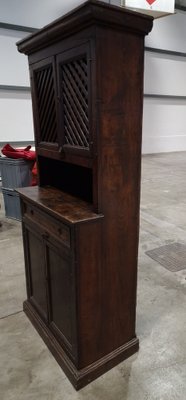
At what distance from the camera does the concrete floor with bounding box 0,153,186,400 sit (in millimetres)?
1435

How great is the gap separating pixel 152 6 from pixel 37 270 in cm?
570

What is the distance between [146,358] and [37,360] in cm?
60

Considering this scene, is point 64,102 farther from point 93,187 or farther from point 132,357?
point 132,357

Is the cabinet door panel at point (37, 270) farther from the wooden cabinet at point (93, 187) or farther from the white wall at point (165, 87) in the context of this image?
the white wall at point (165, 87)

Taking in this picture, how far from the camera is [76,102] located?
1.30 meters

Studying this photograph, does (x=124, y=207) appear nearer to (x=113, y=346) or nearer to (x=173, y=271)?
(x=113, y=346)

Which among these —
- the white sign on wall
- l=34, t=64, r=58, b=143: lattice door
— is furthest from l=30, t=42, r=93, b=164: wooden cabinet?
the white sign on wall

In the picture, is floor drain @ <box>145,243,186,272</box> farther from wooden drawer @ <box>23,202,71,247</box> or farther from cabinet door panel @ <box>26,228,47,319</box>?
wooden drawer @ <box>23,202,71,247</box>

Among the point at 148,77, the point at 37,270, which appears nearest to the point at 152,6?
the point at 148,77

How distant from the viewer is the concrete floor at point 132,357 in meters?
1.43

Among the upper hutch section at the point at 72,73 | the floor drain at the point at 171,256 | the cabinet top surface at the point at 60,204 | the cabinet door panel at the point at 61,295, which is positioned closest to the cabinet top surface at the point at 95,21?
the upper hutch section at the point at 72,73

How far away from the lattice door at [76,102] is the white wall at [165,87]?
7.22 meters

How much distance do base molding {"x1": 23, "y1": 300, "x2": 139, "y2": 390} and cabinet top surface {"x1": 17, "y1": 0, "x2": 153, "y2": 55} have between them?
154 centimetres

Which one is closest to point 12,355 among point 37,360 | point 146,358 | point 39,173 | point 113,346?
point 37,360
